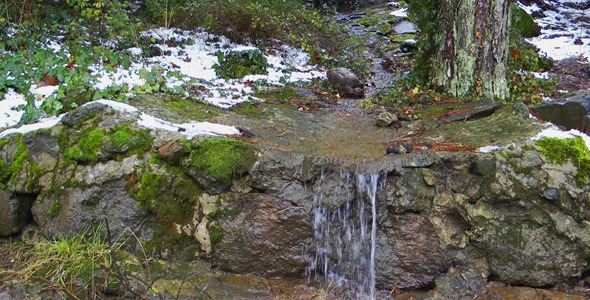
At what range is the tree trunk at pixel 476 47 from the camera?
589 cm

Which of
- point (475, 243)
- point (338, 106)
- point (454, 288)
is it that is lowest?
point (454, 288)

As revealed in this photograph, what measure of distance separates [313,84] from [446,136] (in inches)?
127

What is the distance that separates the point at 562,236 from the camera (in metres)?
3.50

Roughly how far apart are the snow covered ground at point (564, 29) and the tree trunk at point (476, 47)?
4269mm

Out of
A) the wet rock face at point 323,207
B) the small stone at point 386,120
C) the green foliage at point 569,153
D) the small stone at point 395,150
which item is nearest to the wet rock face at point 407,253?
the wet rock face at point 323,207

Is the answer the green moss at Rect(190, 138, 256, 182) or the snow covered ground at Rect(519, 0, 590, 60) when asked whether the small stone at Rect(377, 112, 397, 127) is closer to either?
the green moss at Rect(190, 138, 256, 182)

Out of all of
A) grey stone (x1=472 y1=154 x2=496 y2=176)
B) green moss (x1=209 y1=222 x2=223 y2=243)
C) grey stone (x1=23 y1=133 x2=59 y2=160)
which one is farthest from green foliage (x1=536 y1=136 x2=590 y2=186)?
grey stone (x1=23 y1=133 x2=59 y2=160)

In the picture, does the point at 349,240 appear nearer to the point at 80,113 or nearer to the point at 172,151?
the point at 172,151

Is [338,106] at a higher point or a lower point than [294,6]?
lower

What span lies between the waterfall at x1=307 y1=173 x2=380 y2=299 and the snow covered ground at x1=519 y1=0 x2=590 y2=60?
7905 millimetres

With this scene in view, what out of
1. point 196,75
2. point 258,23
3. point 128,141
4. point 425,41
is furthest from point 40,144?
point 425,41

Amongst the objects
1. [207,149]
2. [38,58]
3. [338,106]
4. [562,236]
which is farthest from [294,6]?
[562,236]

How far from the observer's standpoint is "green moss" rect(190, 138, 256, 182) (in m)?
3.60

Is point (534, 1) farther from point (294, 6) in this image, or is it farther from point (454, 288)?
point (454, 288)
